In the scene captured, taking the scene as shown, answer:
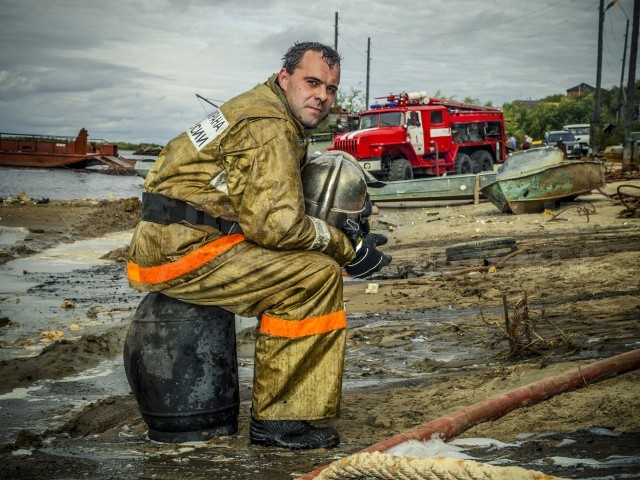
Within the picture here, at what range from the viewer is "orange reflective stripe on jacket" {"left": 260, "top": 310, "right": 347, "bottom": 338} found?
11.6 feet

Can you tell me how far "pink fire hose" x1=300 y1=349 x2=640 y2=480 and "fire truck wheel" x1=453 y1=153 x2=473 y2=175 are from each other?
22.4 meters

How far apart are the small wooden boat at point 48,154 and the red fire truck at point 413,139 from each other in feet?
81.2

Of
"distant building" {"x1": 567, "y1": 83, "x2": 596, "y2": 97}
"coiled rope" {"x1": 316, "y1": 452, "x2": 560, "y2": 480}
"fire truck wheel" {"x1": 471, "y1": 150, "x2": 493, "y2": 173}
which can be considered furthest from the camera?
"distant building" {"x1": 567, "y1": 83, "x2": 596, "y2": 97}

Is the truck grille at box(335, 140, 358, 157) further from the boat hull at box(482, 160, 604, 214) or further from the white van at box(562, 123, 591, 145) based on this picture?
the white van at box(562, 123, 591, 145)

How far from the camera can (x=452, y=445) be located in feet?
10.5

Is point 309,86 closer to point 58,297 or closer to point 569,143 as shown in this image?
point 58,297

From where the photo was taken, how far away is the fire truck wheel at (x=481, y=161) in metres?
27.4

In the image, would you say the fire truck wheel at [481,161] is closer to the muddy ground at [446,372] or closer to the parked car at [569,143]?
the parked car at [569,143]

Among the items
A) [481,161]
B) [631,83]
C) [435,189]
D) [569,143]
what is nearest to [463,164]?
[481,161]

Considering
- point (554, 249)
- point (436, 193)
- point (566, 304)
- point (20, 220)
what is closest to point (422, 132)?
point (436, 193)

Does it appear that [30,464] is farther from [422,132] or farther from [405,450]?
[422,132]

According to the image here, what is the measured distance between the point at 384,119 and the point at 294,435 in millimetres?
20982

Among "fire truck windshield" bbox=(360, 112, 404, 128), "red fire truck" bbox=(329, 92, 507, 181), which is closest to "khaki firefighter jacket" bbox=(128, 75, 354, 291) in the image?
"red fire truck" bbox=(329, 92, 507, 181)

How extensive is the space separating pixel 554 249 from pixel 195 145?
7.21 m
